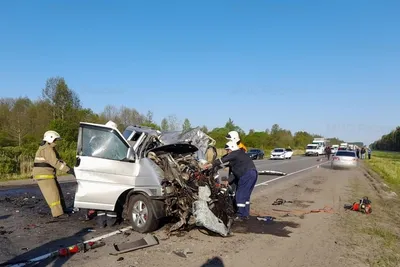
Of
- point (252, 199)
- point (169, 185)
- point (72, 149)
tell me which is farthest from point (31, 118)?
point (169, 185)

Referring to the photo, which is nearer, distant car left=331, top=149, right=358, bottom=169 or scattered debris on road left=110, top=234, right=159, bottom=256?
scattered debris on road left=110, top=234, right=159, bottom=256

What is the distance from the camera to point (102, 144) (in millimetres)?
7418

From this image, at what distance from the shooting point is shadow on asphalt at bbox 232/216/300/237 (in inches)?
288

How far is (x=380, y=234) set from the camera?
7.45 m

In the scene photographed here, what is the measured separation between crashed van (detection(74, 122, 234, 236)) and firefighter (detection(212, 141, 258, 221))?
2.34ft

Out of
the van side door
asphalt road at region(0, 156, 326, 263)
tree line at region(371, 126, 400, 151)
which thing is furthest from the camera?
tree line at region(371, 126, 400, 151)

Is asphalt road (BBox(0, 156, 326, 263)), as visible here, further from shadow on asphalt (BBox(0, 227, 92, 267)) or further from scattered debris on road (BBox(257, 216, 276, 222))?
scattered debris on road (BBox(257, 216, 276, 222))

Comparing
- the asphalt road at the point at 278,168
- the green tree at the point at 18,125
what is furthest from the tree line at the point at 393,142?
the green tree at the point at 18,125

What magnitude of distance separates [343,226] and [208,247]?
359 centimetres

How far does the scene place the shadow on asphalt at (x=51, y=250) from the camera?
17.0 ft

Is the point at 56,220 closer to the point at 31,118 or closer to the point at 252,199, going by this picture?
the point at 252,199

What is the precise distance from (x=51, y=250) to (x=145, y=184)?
75.6 inches

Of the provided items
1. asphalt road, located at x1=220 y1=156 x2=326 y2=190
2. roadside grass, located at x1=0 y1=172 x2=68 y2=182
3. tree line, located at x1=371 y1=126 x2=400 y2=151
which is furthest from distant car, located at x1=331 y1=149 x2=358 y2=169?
tree line, located at x1=371 y1=126 x2=400 y2=151

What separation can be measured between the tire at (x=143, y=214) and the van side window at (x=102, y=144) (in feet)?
2.90
